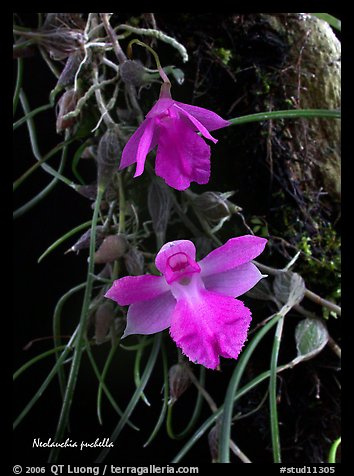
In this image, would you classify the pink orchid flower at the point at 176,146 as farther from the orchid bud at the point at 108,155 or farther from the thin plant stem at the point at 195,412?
the thin plant stem at the point at 195,412

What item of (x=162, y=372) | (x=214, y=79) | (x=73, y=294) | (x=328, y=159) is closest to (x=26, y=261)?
(x=73, y=294)

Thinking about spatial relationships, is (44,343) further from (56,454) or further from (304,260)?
(304,260)

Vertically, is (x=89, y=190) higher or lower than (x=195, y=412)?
higher

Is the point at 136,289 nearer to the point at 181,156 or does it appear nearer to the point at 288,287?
the point at 181,156

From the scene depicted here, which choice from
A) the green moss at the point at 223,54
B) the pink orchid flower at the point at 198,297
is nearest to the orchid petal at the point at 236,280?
the pink orchid flower at the point at 198,297

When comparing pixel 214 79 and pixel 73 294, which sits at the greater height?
pixel 214 79

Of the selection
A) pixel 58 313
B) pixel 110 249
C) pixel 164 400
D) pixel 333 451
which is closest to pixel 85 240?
pixel 110 249

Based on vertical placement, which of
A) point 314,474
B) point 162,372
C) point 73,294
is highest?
point 73,294
